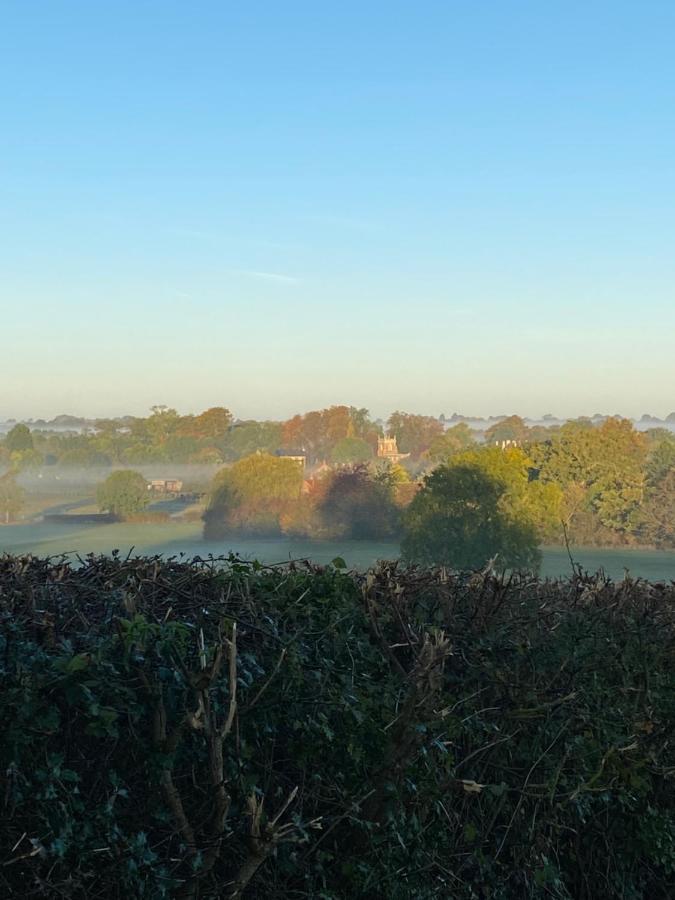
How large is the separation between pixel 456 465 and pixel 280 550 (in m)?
23.4

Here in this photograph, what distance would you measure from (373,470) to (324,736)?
79.6 m

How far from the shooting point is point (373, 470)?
83.1 m

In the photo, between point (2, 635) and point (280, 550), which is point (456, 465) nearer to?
point (280, 550)

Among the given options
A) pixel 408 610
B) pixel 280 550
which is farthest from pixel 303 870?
pixel 280 550

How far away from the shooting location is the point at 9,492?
350ft

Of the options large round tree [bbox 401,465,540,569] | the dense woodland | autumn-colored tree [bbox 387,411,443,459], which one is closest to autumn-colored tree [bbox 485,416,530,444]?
the dense woodland

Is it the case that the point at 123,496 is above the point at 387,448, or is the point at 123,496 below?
below

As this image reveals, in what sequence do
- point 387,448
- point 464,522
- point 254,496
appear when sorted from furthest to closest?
point 387,448
point 254,496
point 464,522

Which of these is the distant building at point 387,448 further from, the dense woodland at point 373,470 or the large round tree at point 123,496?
the large round tree at point 123,496

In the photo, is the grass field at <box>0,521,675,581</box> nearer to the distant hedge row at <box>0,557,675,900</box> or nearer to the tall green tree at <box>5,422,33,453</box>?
the tall green tree at <box>5,422,33,453</box>

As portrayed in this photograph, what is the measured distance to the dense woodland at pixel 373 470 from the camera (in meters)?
68.4

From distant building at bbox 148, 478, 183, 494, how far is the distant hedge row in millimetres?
100304

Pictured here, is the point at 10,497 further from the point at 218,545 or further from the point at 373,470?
the point at 373,470

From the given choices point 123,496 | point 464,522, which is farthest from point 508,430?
point 464,522
